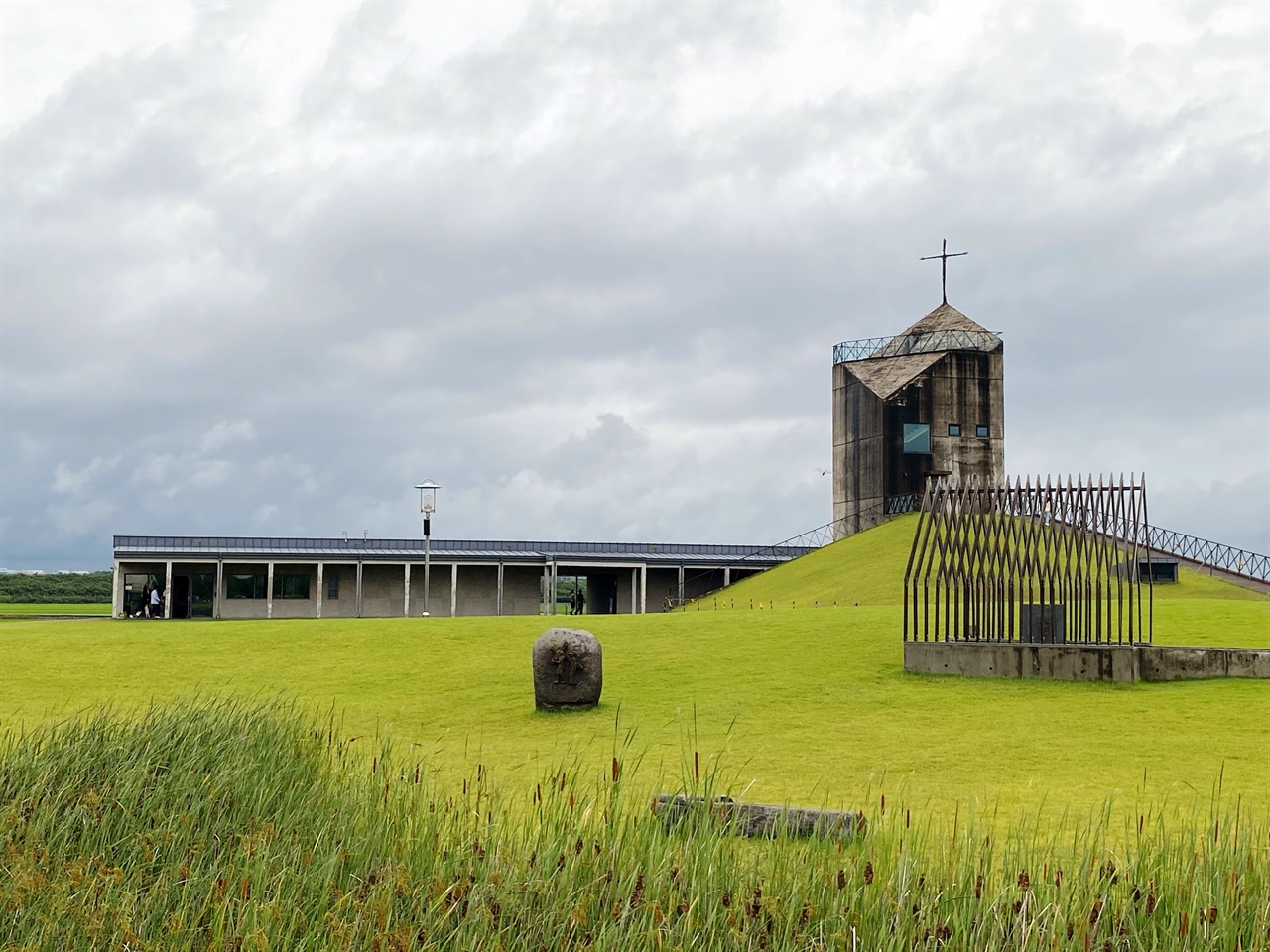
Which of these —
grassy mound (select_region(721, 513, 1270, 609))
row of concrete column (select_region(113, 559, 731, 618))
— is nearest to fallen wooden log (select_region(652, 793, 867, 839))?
grassy mound (select_region(721, 513, 1270, 609))

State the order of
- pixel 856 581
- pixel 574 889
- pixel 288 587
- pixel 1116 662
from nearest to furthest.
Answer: pixel 574 889, pixel 1116 662, pixel 856 581, pixel 288 587

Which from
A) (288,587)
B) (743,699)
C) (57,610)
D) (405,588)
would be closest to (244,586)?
(288,587)

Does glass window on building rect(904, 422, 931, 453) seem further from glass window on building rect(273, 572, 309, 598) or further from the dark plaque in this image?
the dark plaque

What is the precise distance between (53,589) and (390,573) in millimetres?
49287

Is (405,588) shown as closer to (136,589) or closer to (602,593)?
(602,593)

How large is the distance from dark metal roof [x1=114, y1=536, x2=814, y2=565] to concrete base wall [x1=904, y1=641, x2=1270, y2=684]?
36682mm

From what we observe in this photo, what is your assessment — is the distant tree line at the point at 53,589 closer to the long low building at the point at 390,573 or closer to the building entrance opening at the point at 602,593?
the long low building at the point at 390,573

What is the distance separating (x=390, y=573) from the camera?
57500mm

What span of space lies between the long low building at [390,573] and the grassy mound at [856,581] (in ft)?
19.4

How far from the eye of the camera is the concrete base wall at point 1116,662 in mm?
20281

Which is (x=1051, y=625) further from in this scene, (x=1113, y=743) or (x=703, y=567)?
(x=703, y=567)

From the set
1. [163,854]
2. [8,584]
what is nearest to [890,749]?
[163,854]

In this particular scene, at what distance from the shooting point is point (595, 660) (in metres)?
18.8

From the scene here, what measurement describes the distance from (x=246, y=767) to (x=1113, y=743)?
35.6ft
